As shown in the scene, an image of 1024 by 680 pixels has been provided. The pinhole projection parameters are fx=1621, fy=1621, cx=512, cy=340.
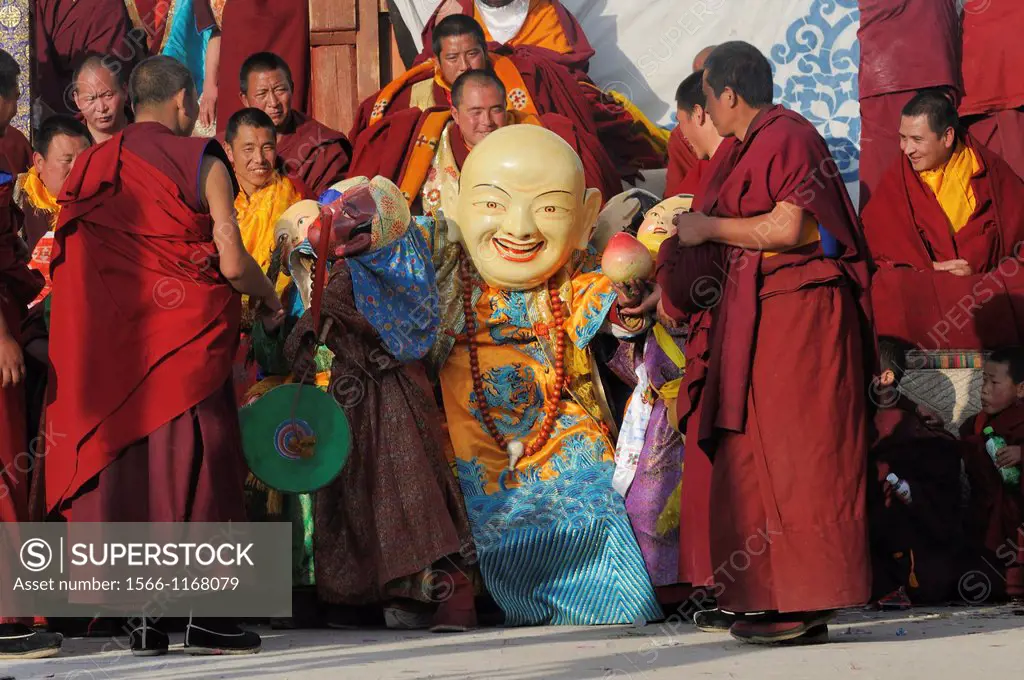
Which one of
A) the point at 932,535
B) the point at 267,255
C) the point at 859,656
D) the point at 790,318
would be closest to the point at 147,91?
the point at 267,255

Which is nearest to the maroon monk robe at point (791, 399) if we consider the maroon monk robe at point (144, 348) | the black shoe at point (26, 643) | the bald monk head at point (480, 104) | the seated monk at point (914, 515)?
the seated monk at point (914, 515)

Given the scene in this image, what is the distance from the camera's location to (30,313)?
5781mm

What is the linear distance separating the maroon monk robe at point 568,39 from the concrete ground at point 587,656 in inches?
154

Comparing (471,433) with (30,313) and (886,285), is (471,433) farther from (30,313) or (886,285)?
(886,285)

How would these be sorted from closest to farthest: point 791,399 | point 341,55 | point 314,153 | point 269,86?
point 791,399 < point 314,153 < point 269,86 < point 341,55

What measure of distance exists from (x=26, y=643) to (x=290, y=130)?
348cm

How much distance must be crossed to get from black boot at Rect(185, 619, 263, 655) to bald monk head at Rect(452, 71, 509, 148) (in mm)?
2652

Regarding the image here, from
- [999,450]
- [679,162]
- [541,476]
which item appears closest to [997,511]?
[999,450]

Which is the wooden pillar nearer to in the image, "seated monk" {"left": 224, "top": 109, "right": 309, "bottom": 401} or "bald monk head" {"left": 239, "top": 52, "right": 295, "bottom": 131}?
"bald monk head" {"left": 239, "top": 52, "right": 295, "bottom": 131}

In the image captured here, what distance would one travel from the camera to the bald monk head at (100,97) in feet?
22.6

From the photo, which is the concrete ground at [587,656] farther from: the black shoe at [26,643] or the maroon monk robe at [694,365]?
the maroon monk robe at [694,365]

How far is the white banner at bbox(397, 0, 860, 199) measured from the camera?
8.78 m

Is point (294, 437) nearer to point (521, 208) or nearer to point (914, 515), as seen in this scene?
point (521, 208)

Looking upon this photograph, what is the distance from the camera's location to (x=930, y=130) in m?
7.46
